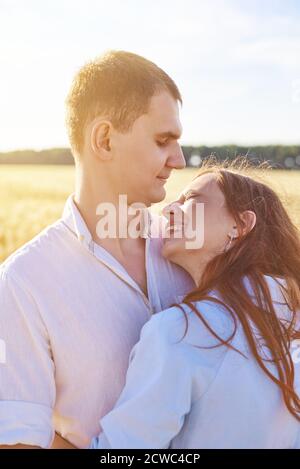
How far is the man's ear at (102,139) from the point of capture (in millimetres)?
2561

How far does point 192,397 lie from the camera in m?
1.98

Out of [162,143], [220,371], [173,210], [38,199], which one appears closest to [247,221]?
[173,210]

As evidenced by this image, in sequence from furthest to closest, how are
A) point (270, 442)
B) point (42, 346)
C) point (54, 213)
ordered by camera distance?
point (54, 213) < point (42, 346) < point (270, 442)

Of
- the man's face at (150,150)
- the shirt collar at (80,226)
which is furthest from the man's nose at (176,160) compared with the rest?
the shirt collar at (80,226)

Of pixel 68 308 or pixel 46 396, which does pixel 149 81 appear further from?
pixel 46 396

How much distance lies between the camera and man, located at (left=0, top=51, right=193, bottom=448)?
7.50ft

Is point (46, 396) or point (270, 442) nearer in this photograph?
point (270, 442)

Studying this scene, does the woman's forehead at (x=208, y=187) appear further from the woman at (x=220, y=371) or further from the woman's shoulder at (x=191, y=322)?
the woman's shoulder at (x=191, y=322)

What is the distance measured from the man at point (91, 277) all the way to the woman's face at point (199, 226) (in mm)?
114

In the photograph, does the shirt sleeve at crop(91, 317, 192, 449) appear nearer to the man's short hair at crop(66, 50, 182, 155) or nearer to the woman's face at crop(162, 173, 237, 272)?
the woman's face at crop(162, 173, 237, 272)

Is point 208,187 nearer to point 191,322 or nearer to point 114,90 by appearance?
point 114,90

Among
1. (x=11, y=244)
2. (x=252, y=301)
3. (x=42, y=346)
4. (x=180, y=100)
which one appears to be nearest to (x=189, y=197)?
(x=180, y=100)

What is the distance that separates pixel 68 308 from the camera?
2373mm

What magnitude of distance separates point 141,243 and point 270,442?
1014 mm
